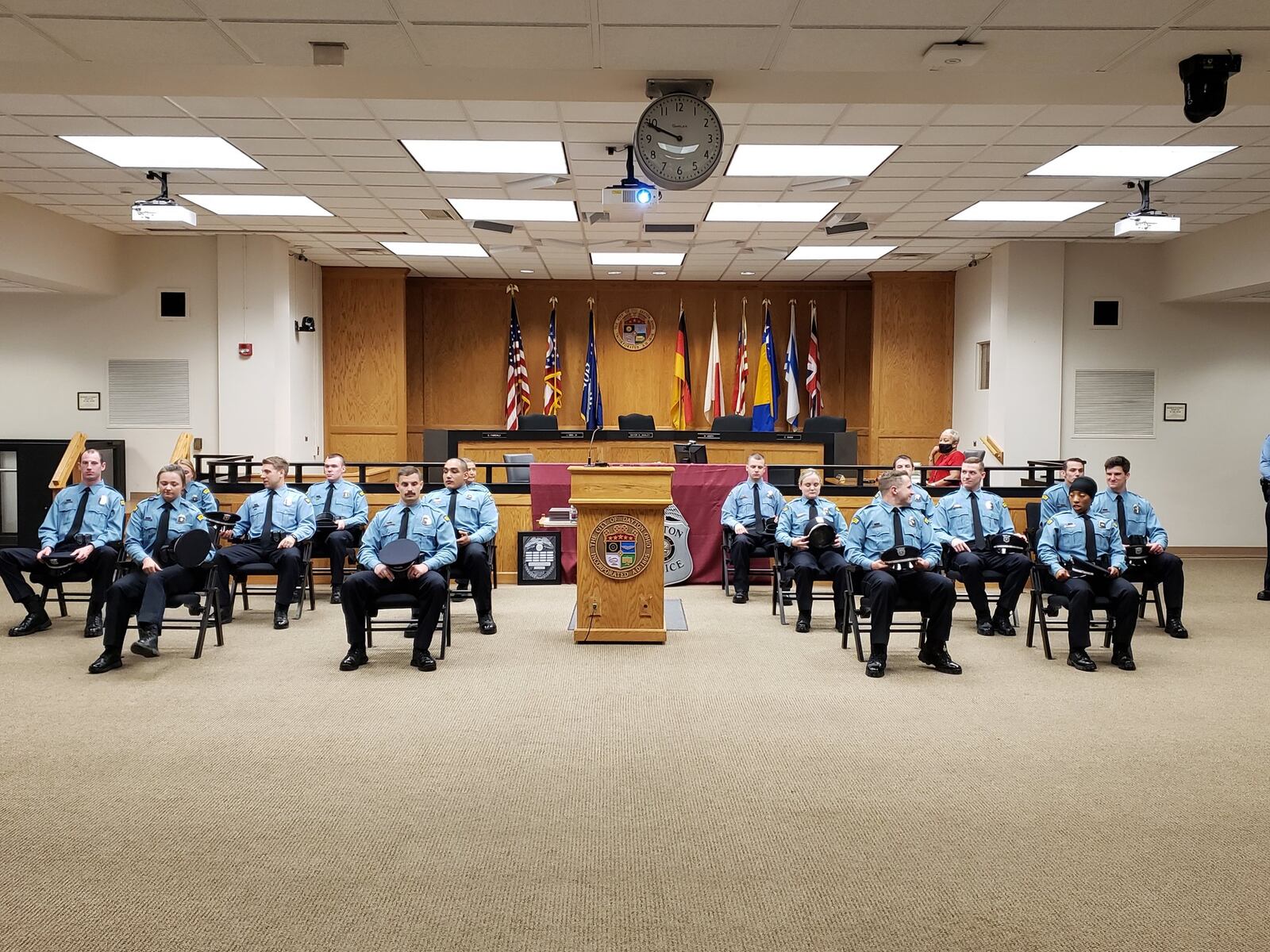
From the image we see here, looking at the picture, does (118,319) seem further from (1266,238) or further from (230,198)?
(1266,238)

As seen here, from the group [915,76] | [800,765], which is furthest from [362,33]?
[800,765]

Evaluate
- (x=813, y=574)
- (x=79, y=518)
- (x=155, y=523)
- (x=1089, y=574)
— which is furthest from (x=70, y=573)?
(x=1089, y=574)

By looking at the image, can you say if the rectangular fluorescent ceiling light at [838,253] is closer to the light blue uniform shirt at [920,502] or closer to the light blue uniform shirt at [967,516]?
the light blue uniform shirt at [967,516]

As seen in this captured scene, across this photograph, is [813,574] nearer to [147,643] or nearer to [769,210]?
[769,210]

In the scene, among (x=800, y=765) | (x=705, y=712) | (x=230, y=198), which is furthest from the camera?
(x=230, y=198)

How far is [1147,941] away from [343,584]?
15.9 ft

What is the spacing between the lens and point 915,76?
5.66 metres

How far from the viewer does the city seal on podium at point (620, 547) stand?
7.21 meters

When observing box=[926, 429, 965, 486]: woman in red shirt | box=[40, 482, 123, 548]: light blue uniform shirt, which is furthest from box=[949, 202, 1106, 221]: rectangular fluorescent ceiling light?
box=[40, 482, 123, 548]: light blue uniform shirt

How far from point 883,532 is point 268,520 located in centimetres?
476

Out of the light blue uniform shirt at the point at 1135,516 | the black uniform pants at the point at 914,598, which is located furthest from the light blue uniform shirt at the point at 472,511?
the light blue uniform shirt at the point at 1135,516

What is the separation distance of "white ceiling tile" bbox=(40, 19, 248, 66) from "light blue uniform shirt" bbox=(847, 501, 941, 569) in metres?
4.60

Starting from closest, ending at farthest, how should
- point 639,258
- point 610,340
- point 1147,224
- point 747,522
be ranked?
1. point 1147,224
2. point 747,522
3. point 639,258
4. point 610,340

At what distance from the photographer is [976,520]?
8.28 meters
